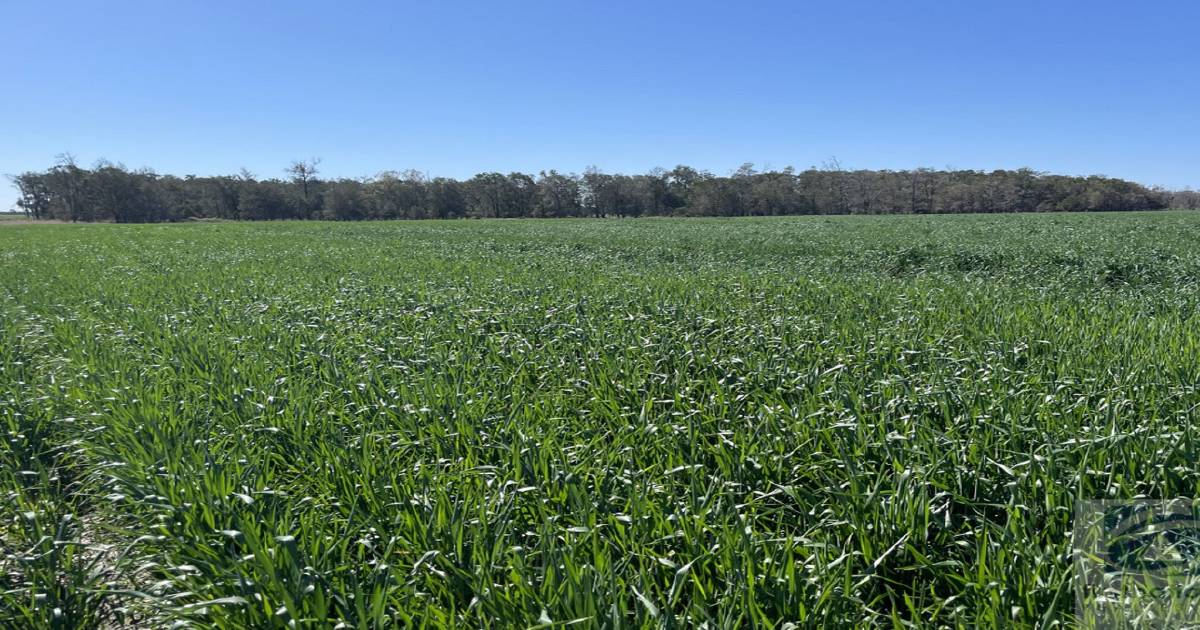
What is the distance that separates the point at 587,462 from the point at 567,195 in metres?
108

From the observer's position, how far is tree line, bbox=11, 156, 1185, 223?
309 ft

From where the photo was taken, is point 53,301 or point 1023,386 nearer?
point 1023,386

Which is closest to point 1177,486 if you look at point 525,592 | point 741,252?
point 525,592

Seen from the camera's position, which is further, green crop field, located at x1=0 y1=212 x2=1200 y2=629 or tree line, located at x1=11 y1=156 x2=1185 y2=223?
tree line, located at x1=11 y1=156 x2=1185 y2=223

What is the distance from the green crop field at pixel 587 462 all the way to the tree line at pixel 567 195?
9845cm

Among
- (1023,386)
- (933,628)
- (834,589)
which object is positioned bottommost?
(933,628)

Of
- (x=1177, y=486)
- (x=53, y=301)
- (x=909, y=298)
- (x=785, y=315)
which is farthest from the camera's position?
(x=53, y=301)

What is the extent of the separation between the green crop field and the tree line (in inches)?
3876

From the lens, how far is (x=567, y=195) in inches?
4318

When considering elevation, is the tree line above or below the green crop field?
above

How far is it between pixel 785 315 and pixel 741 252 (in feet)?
44.5

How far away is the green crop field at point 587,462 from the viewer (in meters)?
2.50

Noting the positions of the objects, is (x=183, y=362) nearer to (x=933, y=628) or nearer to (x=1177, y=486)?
(x=933, y=628)

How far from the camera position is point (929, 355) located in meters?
Answer: 5.81
